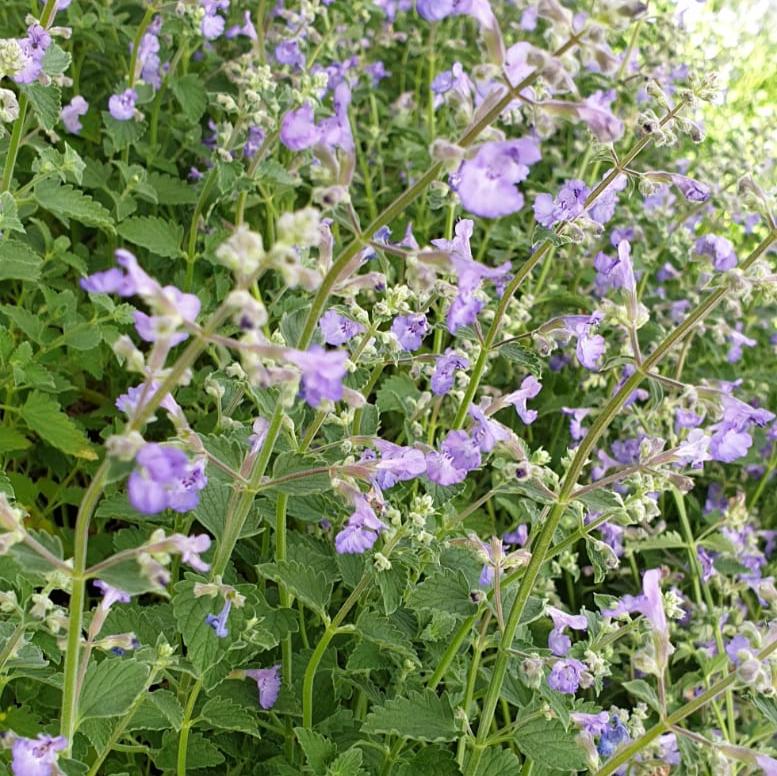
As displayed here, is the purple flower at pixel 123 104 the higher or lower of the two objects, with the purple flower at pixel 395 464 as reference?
higher

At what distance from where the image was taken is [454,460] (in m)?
2.02

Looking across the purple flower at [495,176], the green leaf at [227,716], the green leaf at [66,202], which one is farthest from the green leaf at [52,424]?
the purple flower at [495,176]

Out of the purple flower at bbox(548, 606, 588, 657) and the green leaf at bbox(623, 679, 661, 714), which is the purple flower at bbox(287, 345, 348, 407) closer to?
the green leaf at bbox(623, 679, 661, 714)

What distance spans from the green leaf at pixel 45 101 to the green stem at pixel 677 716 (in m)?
1.90

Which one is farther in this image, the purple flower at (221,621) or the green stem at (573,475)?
the green stem at (573,475)

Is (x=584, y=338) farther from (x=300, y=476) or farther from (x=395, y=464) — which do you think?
(x=300, y=476)

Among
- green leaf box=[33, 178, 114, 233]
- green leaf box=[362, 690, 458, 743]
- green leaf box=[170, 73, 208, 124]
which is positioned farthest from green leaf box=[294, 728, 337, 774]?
green leaf box=[170, 73, 208, 124]

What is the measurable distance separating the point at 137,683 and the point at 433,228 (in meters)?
2.99

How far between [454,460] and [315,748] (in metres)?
0.65

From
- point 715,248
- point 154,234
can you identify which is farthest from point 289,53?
point 715,248

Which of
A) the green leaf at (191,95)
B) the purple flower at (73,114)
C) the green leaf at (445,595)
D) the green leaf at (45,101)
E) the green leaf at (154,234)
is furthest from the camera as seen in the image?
the green leaf at (191,95)

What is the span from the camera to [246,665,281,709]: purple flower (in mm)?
2230

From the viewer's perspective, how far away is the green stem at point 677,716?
5.51ft

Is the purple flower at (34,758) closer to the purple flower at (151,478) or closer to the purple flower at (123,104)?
the purple flower at (151,478)
